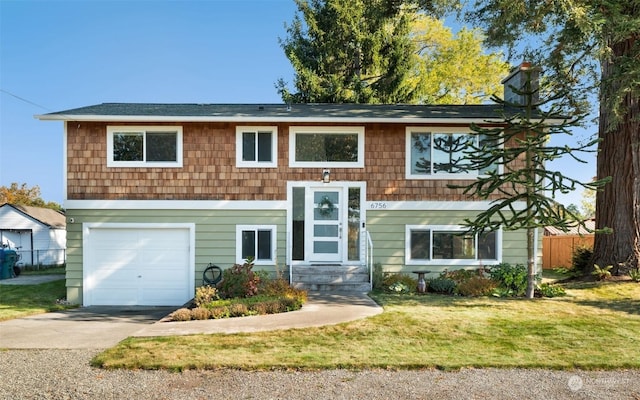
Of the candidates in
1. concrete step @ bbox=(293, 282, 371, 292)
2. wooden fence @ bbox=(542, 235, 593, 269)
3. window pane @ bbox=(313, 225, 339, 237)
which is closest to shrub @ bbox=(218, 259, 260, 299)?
concrete step @ bbox=(293, 282, 371, 292)

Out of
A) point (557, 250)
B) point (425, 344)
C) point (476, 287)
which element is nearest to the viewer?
point (425, 344)

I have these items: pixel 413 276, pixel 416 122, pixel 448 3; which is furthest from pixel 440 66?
pixel 413 276

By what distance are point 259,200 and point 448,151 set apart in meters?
5.14

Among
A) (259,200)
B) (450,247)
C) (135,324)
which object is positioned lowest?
(135,324)

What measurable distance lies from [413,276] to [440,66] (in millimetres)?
17612

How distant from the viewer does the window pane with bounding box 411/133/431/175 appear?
12.3 meters

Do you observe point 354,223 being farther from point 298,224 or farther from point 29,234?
point 29,234

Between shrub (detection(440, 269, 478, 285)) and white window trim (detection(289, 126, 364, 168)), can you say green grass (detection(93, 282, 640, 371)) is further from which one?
white window trim (detection(289, 126, 364, 168))

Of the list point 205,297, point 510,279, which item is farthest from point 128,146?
point 510,279

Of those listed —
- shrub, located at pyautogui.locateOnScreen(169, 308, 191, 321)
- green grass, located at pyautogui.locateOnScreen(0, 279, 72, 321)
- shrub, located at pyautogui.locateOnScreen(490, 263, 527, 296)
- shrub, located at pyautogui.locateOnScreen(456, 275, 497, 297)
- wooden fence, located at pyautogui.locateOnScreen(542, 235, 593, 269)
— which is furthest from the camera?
wooden fence, located at pyautogui.locateOnScreen(542, 235, 593, 269)

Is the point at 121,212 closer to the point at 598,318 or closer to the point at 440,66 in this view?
the point at 598,318

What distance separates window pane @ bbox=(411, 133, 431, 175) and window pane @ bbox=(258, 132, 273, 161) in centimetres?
380

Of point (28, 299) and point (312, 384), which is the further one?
point (28, 299)

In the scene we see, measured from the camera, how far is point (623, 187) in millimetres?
12531
